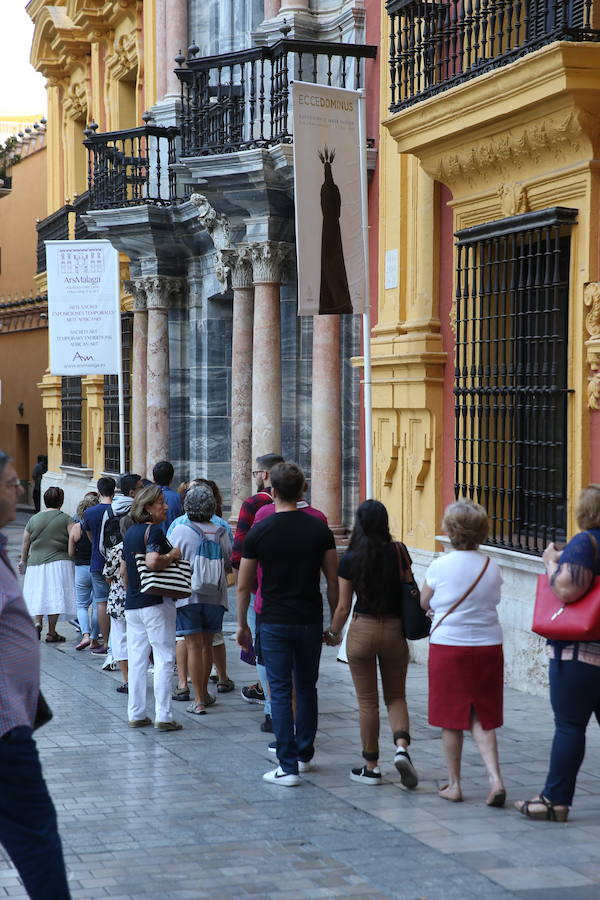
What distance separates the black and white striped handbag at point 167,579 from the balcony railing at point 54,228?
16758mm

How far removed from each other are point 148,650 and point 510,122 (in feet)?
15.2

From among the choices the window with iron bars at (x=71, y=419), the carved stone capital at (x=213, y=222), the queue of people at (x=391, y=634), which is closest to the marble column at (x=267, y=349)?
the carved stone capital at (x=213, y=222)

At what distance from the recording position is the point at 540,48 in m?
9.33

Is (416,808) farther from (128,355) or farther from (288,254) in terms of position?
(128,355)

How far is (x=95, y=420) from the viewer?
24703 mm

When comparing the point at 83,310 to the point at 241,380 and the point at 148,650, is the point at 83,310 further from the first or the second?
the point at 148,650

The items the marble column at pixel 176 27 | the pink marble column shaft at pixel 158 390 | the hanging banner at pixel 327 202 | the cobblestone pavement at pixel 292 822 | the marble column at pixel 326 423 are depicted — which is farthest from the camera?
the pink marble column shaft at pixel 158 390

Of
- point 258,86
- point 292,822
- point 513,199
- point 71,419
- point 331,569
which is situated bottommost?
point 292,822

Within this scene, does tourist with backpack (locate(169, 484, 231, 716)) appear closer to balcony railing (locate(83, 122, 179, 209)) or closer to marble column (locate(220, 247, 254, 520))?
marble column (locate(220, 247, 254, 520))

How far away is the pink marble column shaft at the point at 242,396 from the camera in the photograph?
16.9 metres

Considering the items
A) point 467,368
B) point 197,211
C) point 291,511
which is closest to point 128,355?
point 197,211

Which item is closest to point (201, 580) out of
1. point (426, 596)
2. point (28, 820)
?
point (426, 596)

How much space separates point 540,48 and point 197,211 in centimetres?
925

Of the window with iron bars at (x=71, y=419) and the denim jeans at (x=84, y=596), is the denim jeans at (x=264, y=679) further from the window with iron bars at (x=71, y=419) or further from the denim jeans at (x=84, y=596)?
the window with iron bars at (x=71, y=419)
